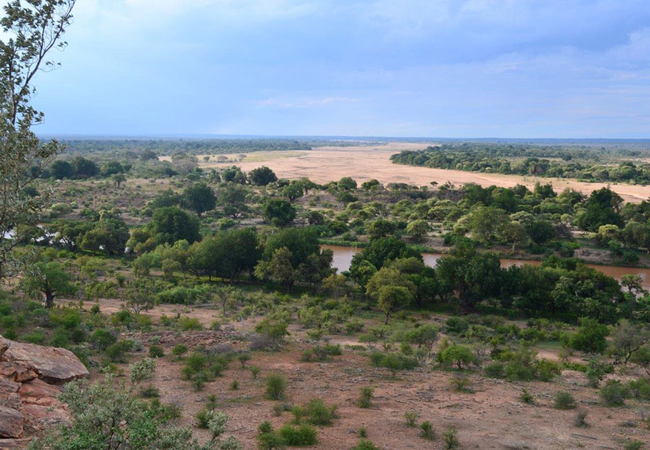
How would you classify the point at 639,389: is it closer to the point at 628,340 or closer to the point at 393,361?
the point at 628,340

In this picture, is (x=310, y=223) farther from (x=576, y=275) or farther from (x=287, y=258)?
(x=576, y=275)

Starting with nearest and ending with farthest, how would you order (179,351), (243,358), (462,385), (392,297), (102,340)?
(462,385)
(243,358)
(102,340)
(179,351)
(392,297)

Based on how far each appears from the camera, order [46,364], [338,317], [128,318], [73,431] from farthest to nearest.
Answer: [338,317] < [128,318] < [46,364] < [73,431]

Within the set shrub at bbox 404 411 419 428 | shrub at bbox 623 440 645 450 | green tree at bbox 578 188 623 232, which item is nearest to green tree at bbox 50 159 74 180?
green tree at bbox 578 188 623 232

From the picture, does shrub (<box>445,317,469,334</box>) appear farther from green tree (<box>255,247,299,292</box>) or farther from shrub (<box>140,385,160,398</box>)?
shrub (<box>140,385,160,398</box>)

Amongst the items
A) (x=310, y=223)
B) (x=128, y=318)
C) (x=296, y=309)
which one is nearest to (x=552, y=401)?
(x=296, y=309)

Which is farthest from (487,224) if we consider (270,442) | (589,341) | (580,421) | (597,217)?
(270,442)

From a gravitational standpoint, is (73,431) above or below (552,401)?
above

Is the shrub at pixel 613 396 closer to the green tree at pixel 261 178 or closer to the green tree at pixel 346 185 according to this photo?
the green tree at pixel 346 185
